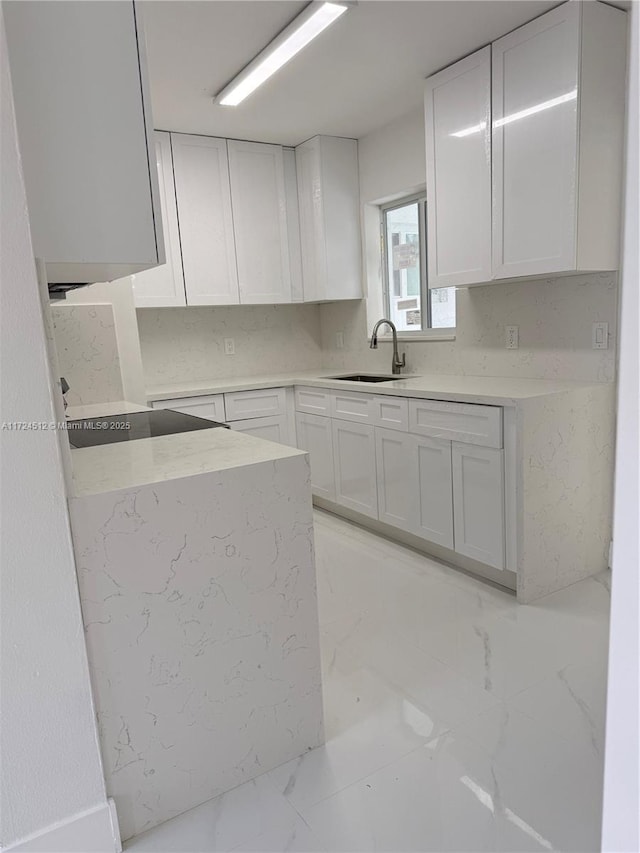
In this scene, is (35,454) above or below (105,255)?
below

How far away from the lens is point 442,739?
176cm

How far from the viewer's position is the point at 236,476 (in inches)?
60.5

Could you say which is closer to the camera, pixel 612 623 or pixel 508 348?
pixel 612 623

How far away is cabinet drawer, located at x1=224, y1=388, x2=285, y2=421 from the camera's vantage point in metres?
3.78

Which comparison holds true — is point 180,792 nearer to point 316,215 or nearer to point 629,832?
point 629,832

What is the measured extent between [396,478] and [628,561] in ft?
9.00

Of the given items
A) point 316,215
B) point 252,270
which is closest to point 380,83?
point 316,215

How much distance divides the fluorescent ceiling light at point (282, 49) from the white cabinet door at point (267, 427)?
6.06 feet

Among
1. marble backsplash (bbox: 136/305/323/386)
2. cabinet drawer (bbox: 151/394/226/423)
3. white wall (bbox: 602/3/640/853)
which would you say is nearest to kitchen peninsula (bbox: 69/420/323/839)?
white wall (bbox: 602/3/640/853)

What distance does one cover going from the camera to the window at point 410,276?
12.1 feet

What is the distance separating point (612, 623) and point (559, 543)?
2.34 metres

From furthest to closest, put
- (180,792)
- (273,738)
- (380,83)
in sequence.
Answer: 1. (380,83)
2. (273,738)
3. (180,792)

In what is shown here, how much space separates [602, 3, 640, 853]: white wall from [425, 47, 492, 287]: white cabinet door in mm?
2540

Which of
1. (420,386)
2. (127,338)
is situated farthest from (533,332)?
(127,338)
